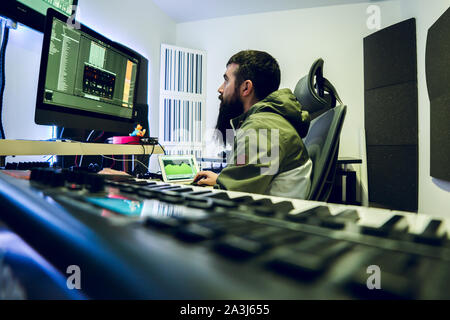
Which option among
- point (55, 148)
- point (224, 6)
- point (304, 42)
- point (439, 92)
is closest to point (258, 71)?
point (55, 148)

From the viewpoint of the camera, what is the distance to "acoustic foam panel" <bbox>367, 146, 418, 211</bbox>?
2.41 metres

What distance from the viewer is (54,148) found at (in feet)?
2.64

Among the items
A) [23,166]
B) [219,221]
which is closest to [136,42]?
[23,166]

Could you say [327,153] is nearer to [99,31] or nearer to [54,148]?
[54,148]

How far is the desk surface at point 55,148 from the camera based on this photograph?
0.69 meters

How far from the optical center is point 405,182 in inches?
96.5

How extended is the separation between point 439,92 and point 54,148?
2562mm

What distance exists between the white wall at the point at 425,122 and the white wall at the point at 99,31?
9.83 feet

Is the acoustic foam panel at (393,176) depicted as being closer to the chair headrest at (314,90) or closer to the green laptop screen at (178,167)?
the chair headrest at (314,90)

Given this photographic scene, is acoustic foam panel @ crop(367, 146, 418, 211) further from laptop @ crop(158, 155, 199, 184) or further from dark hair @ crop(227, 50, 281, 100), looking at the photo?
laptop @ crop(158, 155, 199, 184)

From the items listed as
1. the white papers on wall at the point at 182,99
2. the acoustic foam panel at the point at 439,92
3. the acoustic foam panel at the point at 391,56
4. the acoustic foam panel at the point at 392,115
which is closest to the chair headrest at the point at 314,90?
the acoustic foam panel at the point at 439,92

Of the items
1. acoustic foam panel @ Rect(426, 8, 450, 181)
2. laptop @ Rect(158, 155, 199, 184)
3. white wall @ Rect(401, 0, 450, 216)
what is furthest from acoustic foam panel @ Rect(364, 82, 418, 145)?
laptop @ Rect(158, 155, 199, 184)

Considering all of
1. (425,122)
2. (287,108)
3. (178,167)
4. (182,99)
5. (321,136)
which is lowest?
(178,167)

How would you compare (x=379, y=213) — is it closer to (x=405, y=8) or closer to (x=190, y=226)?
(x=190, y=226)
